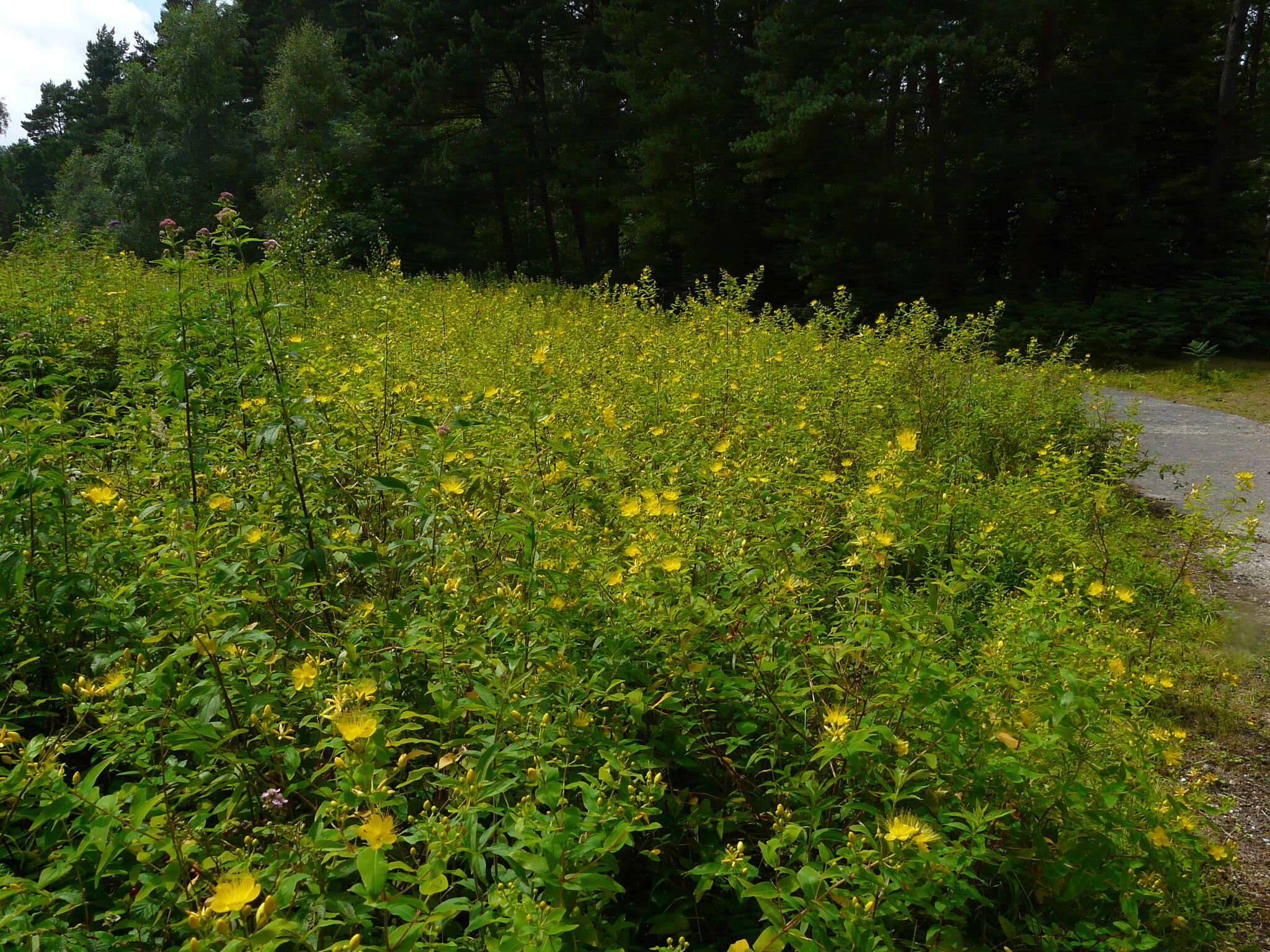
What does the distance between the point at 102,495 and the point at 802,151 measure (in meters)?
13.4

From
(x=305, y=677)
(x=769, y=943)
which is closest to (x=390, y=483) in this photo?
(x=305, y=677)

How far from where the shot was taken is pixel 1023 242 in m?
14.1

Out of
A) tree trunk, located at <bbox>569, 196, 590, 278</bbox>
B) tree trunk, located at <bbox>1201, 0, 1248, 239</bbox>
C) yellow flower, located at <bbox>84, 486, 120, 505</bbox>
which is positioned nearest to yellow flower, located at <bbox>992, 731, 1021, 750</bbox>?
yellow flower, located at <bbox>84, 486, 120, 505</bbox>

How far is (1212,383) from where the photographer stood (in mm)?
9156

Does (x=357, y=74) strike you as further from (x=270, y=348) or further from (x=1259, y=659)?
(x=1259, y=659)

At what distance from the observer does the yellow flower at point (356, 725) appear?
1.18 metres

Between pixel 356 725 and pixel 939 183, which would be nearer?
pixel 356 725

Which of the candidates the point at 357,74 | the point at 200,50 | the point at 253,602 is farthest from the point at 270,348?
the point at 200,50

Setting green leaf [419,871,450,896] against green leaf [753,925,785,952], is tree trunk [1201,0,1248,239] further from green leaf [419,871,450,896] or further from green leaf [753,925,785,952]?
green leaf [419,871,450,896]

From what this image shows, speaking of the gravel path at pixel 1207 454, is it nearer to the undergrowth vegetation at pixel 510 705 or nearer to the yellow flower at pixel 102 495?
the undergrowth vegetation at pixel 510 705

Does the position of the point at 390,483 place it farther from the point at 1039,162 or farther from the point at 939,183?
the point at 1039,162

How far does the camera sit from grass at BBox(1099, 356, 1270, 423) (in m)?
8.23

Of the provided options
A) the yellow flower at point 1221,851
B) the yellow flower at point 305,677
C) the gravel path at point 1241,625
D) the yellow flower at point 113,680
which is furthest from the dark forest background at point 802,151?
the yellow flower at point 1221,851

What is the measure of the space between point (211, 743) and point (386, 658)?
14.7 inches
